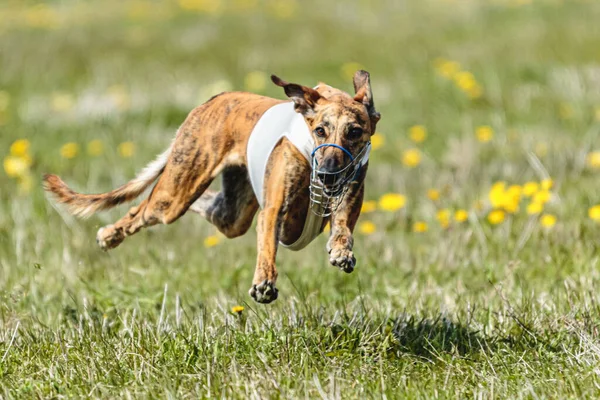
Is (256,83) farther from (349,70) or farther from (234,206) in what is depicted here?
(234,206)

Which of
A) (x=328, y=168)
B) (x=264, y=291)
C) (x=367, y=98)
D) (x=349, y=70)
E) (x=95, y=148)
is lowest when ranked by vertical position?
(x=264, y=291)

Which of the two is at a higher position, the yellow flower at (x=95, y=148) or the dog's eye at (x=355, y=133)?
the dog's eye at (x=355, y=133)

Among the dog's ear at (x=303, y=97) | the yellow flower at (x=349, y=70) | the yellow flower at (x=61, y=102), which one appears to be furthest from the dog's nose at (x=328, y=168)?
the yellow flower at (x=61, y=102)

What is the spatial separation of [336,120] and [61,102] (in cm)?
756

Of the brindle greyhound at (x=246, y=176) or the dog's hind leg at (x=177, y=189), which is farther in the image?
the dog's hind leg at (x=177, y=189)

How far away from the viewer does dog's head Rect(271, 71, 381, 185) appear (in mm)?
3250

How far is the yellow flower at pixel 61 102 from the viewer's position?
10133mm

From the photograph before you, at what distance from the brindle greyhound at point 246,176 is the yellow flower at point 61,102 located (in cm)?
569

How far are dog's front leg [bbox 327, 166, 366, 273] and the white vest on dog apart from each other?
0.13 m

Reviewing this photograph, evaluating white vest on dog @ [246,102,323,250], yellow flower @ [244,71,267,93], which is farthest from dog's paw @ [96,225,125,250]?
yellow flower @ [244,71,267,93]

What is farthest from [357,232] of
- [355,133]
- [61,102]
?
[61,102]

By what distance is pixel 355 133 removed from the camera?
10.9 feet

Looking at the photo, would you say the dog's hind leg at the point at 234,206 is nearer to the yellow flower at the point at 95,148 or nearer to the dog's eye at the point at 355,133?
the dog's eye at the point at 355,133

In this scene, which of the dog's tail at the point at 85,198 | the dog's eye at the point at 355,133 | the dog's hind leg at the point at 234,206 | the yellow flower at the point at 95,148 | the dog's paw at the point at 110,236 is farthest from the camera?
the yellow flower at the point at 95,148
